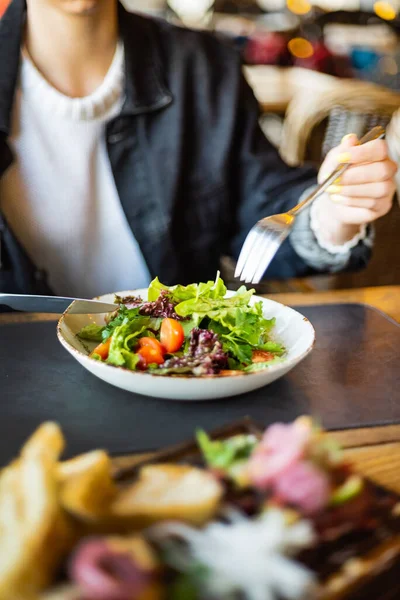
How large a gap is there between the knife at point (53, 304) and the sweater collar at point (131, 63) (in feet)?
1.68

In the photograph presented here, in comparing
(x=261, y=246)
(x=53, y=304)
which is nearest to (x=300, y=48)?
(x=261, y=246)

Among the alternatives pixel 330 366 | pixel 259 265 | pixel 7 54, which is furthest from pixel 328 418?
pixel 7 54

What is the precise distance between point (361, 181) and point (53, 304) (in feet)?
1.81

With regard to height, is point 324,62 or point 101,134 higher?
point 101,134

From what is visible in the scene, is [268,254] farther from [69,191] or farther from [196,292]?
[69,191]

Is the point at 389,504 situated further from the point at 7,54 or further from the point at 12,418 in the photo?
the point at 7,54

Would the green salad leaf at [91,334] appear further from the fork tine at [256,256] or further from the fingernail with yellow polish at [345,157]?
the fingernail with yellow polish at [345,157]

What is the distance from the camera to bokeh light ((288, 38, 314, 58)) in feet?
15.1

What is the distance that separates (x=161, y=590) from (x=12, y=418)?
47 centimetres

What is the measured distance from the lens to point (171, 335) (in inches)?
36.1

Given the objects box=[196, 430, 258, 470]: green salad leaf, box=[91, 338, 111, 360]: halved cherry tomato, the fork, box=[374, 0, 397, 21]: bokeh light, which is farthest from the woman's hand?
box=[374, 0, 397, 21]: bokeh light

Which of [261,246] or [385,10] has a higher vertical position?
[261,246]

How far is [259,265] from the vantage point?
104 cm

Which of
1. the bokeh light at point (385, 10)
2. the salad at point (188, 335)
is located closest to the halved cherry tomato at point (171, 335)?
the salad at point (188, 335)
